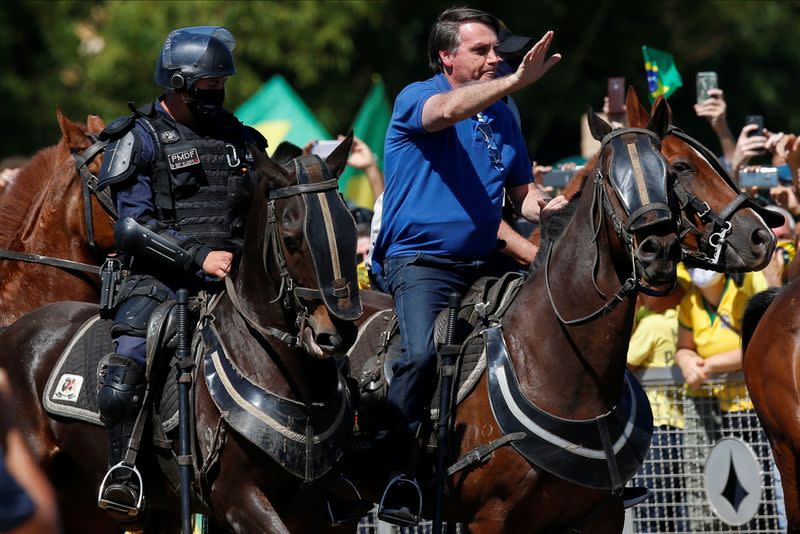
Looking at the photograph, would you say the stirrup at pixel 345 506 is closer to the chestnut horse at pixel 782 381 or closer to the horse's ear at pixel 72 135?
the chestnut horse at pixel 782 381

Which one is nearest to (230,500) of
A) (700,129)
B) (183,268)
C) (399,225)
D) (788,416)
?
(183,268)

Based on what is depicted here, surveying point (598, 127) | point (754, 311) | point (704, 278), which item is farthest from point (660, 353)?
point (598, 127)

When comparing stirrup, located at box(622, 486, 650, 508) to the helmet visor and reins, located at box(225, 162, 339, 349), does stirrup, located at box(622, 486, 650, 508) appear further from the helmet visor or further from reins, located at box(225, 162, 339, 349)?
the helmet visor

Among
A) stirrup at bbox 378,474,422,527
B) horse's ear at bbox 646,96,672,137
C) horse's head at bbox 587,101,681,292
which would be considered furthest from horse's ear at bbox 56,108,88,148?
horse's ear at bbox 646,96,672,137

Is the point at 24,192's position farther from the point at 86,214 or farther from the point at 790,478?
the point at 790,478

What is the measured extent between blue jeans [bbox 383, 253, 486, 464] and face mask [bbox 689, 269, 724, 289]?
2597 mm

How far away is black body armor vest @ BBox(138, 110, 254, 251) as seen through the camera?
261 inches

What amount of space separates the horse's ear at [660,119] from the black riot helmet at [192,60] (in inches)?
80.4

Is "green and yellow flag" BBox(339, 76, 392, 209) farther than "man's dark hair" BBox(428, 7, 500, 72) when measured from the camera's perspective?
Yes

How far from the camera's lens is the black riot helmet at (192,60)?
6562mm

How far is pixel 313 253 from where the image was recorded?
19.2 feet

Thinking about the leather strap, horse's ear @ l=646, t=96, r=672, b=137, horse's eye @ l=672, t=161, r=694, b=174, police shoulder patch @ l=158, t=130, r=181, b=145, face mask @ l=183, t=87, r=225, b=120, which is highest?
face mask @ l=183, t=87, r=225, b=120

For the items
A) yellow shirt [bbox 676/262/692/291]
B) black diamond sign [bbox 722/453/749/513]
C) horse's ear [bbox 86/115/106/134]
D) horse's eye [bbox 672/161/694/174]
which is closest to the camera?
horse's eye [bbox 672/161/694/174]

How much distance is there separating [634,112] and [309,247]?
66.3 inches
